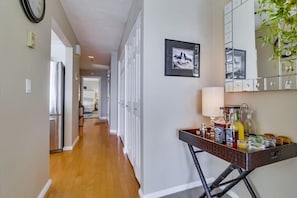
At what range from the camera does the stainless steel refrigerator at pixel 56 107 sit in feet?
10.6

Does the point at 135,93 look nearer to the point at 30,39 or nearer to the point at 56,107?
the point at 30,39

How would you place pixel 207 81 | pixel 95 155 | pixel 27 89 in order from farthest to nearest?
pixel 95 155, pixel 207 81, pixel 27 89

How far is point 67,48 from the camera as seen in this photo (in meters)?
3.55

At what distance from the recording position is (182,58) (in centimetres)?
196

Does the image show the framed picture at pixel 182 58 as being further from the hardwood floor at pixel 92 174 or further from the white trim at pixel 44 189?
the white trim at pixel 44 189

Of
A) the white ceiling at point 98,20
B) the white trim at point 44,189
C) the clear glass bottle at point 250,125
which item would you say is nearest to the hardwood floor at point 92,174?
the white trim at point 44,189

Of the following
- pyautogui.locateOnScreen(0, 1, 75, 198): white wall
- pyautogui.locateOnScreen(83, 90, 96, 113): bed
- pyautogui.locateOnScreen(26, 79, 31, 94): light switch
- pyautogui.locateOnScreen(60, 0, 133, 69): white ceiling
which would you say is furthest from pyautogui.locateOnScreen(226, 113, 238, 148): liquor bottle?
pyautogui.locateOnScreen(83, 90, 96, 113): bed

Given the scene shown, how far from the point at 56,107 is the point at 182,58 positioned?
8.76 feet

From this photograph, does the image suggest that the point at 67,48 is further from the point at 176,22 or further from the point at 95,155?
the point at 176,22

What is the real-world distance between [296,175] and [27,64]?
240 centimetres

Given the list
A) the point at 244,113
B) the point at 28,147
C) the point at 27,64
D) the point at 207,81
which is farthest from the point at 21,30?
the point at 244,113

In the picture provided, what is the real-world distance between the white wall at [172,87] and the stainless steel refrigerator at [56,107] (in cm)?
225

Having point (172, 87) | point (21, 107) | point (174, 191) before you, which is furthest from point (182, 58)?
point (21, 107)

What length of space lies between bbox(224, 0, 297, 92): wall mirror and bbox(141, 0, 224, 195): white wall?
19 centimetres
